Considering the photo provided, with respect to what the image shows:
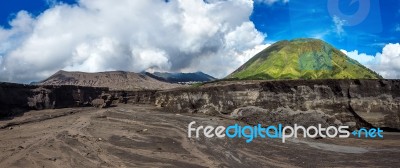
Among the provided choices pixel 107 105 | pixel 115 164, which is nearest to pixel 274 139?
pixel 115 164

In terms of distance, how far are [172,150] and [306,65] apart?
151 m

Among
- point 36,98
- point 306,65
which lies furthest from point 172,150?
point 306,65

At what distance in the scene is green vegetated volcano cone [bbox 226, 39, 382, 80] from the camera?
14630 centimetres

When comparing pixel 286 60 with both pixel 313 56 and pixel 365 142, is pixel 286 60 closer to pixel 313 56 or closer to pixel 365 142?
pixel 313 56

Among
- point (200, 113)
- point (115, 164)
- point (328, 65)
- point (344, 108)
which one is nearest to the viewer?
point (115, 164)

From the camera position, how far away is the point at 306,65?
534 ft

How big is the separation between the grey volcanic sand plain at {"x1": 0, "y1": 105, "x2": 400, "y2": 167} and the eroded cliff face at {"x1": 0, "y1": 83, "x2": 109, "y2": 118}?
74.5ft

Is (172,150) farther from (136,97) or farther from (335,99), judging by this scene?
(136,97)

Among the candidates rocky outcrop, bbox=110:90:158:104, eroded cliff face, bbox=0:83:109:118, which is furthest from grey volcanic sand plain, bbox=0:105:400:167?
rocky outcrop, bbox=110:90:158:104

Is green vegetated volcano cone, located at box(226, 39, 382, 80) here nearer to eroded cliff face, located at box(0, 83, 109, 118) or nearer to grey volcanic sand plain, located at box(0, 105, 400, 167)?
eroded cliff face, located at box(0, 83, 109, 118)

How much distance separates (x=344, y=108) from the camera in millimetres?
31422

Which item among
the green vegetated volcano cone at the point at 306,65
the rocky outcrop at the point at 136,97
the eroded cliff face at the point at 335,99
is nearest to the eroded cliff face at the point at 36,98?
the rocky outcrop at the point at 136,97

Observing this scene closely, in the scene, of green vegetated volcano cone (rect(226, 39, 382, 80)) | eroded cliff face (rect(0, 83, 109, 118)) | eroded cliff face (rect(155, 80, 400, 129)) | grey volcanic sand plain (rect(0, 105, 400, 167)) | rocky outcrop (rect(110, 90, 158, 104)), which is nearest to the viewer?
grey volcanic sand plain (rect(0, 105, 400, 167))

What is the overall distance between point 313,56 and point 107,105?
133497 millimetres
